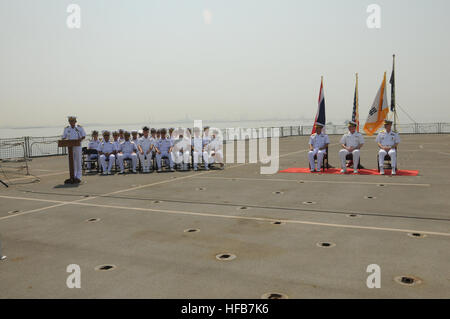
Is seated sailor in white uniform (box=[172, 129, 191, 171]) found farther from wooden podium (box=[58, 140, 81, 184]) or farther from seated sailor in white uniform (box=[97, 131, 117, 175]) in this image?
wooden podium (box=[58, 140, 81, 184])

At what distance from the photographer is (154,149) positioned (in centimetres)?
1283

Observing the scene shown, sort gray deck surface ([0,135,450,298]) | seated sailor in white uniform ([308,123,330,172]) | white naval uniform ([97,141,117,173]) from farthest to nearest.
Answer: white naval uniform ([97,141,117,173]) → seated sailor in white uniform ([308,123,330,172]) → gray deck surface ([0,135,450,298])

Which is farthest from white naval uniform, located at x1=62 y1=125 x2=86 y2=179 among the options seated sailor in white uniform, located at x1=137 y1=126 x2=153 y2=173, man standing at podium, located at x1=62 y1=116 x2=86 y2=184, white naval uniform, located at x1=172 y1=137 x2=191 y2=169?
white naval uniform, located at x1=172 y1=137 x2=191 y2=169

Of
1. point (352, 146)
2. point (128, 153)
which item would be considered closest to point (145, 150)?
point (128, 153)

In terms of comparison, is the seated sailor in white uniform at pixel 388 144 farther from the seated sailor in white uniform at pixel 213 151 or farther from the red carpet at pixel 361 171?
the seated sailor in white uniform at pixel 213 151

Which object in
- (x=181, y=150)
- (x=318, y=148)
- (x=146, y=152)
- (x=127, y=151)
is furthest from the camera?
(x=181, y=150)

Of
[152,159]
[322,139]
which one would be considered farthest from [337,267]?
[152,159]

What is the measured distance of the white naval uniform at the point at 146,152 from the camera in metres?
12.6

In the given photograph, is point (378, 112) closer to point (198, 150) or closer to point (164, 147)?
point (198, 150)

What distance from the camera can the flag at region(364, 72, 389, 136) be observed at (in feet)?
48.1

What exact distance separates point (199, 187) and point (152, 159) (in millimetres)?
4605

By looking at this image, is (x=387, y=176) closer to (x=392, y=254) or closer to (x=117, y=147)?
(x=392, y=254)

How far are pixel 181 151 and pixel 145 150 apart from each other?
4.22 feet

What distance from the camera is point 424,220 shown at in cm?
554
